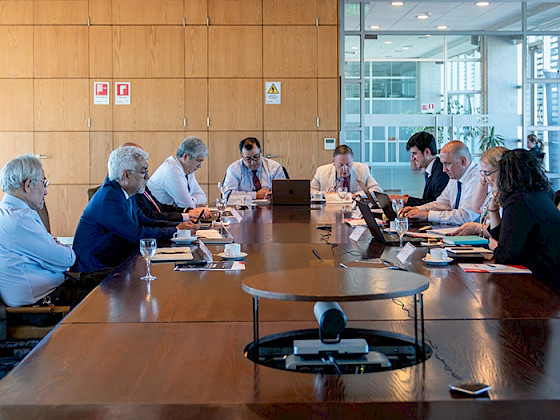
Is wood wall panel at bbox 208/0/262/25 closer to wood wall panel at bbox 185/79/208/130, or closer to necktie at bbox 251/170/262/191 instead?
wood wall panel at bbox 185/79/208/130

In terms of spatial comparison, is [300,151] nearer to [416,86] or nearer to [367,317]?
[416,86]

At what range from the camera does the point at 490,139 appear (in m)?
10.3

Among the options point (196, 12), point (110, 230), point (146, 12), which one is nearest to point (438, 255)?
point (110, 230)

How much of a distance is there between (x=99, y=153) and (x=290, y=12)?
3090mm

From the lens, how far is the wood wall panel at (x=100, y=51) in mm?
9188

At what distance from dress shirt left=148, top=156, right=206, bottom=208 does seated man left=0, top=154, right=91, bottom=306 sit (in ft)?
9.00

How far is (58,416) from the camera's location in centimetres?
146

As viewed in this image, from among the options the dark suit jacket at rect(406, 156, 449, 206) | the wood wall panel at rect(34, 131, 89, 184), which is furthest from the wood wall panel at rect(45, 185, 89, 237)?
the dark suit jacket at rect(406, 156, 449, 206)

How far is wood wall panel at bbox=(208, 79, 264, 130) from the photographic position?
365 inches

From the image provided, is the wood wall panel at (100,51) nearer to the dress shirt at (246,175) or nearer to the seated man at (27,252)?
the dress shirt at (246,175)

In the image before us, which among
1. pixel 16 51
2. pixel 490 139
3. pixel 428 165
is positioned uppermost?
pixel 16 51

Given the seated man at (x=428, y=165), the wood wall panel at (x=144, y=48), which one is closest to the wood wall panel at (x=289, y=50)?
the wood wall panel at (x=144, y=48)

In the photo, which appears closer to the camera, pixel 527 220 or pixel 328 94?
pixel 527 220

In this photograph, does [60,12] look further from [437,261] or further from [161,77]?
[437,261]
